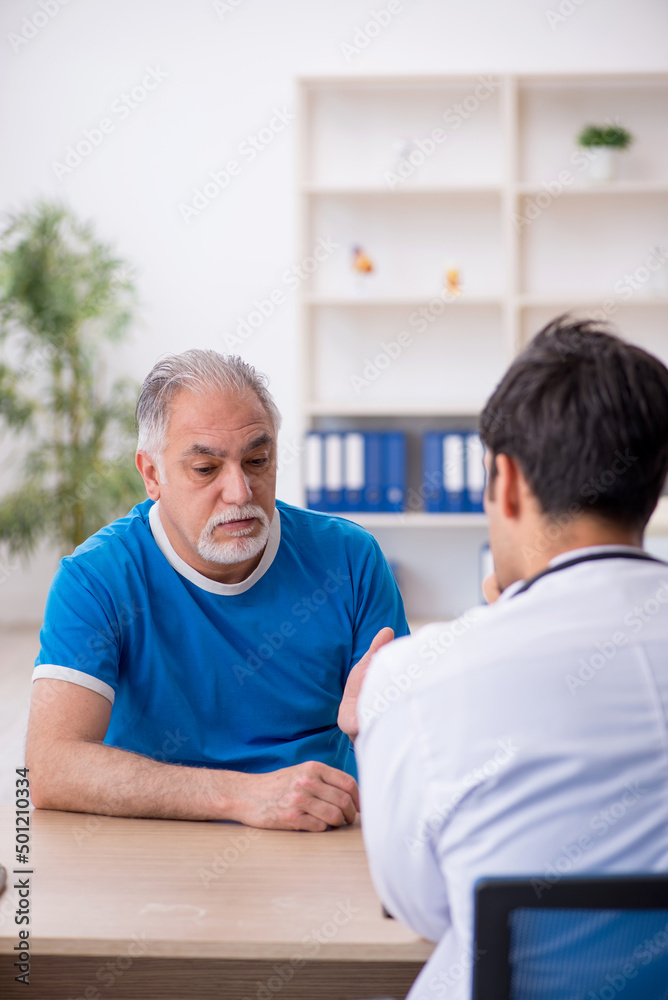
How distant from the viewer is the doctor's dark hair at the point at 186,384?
5.22 ft

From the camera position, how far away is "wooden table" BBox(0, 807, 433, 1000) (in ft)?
3.04

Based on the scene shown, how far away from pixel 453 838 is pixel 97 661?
0.78 meters

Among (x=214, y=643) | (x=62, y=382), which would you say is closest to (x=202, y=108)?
(x=62, y=382)

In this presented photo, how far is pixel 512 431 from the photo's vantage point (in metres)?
0.90

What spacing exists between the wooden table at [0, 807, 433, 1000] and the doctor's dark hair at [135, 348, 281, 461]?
750 mm

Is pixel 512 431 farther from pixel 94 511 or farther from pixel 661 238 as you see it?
pixel 661 238

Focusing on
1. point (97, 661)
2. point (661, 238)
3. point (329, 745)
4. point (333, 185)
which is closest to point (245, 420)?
point (97, 661)

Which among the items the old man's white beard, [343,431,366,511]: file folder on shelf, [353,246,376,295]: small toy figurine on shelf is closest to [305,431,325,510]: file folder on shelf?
[343,431,366,511]: file folder on shelf

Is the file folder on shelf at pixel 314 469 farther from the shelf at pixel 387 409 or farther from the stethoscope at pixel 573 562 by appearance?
the stethoscope at pixel 573 562

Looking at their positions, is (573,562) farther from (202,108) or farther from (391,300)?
(202,108)

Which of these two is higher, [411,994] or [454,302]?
[454,302]

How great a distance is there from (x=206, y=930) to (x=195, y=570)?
0.72 meters

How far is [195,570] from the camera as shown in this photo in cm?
158

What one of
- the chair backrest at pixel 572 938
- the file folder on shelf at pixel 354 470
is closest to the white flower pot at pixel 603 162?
the file folder on shelf at pixel 354 470
